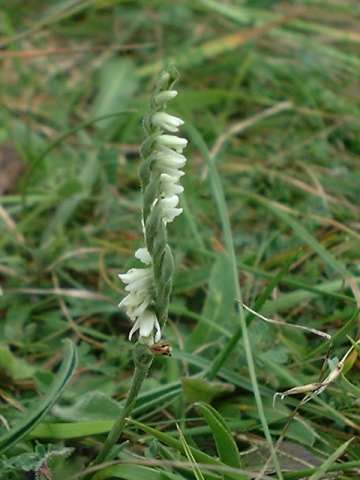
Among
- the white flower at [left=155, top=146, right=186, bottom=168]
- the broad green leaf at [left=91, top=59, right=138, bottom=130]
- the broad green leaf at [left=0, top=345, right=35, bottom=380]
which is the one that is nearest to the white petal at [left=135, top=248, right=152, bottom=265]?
the white flower at [left=155, top=146, right=186, bottom=168]

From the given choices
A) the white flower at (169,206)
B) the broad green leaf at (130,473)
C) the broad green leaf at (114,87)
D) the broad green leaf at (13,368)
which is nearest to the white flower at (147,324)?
the white flower at (169,206)

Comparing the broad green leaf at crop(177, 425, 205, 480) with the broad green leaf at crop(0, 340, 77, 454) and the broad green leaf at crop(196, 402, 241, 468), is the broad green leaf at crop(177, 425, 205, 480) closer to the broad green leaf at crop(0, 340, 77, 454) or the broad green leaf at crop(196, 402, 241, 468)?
the broad green leaf at crop(196, 402, 241, 468)

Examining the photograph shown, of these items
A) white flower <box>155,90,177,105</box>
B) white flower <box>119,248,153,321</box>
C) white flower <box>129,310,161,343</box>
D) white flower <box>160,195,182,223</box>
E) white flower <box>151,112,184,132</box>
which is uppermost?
white flower <box>155,90,177,105</box>

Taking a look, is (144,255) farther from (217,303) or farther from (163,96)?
(217,303)

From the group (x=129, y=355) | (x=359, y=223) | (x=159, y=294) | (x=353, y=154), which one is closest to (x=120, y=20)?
(x=353, y=154)

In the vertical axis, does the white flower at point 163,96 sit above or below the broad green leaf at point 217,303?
above

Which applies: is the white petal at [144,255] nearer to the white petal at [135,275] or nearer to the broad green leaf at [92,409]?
the white petal at [135,275]

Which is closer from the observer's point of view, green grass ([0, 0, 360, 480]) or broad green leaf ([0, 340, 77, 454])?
broad green leaf ([0, 340, 77, 454])

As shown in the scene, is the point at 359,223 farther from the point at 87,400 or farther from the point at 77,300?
the point at 87,400
